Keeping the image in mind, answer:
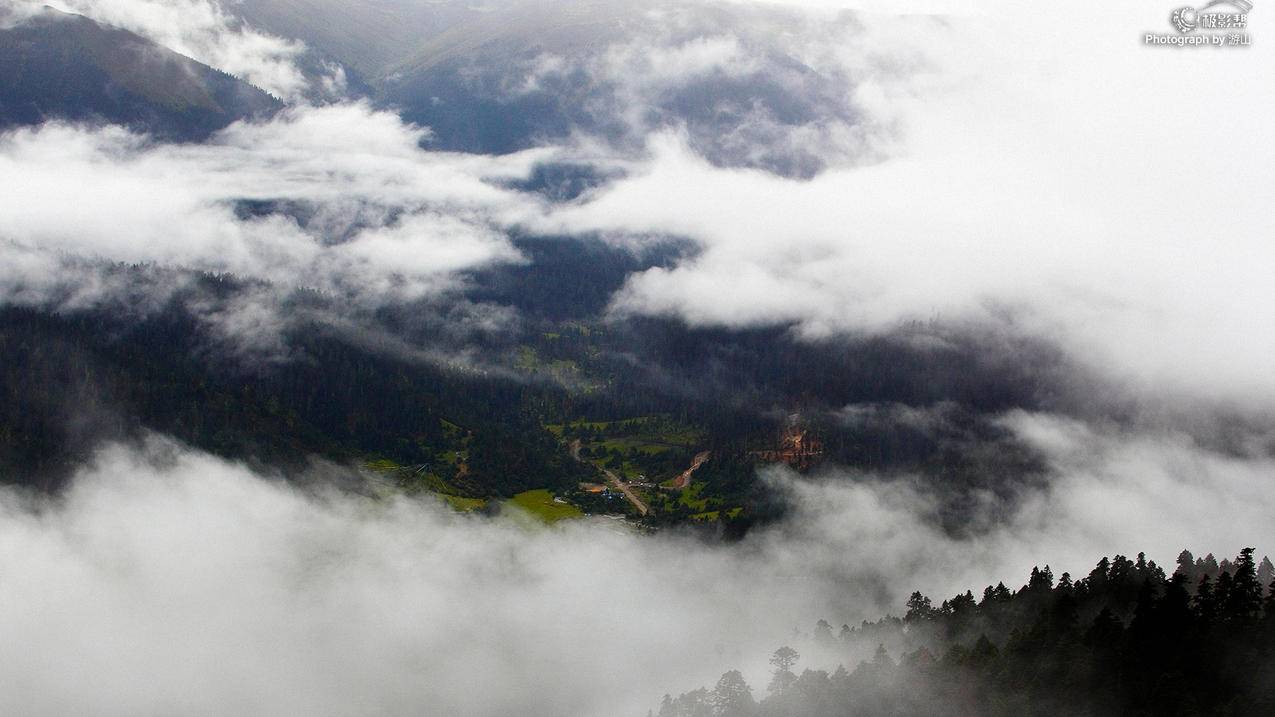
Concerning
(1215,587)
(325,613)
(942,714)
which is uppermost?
(325,613)

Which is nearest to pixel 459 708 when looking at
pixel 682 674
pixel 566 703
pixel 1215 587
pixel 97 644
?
pixel 566 703

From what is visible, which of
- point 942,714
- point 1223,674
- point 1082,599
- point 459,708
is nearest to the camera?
point 1223,674

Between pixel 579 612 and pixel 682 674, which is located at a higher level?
pixel 579 612

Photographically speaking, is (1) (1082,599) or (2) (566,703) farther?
(2) (566,703)

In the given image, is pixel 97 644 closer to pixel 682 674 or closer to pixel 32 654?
pixel 32 654

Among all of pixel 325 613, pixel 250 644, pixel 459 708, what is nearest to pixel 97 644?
pixel 250 644

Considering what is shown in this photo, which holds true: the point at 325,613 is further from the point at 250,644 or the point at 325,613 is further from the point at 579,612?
the point at 579,612

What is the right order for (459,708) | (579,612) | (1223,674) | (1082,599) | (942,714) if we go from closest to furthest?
(1223,674), (942,714), (1082,599), (459,708), (579,612)
